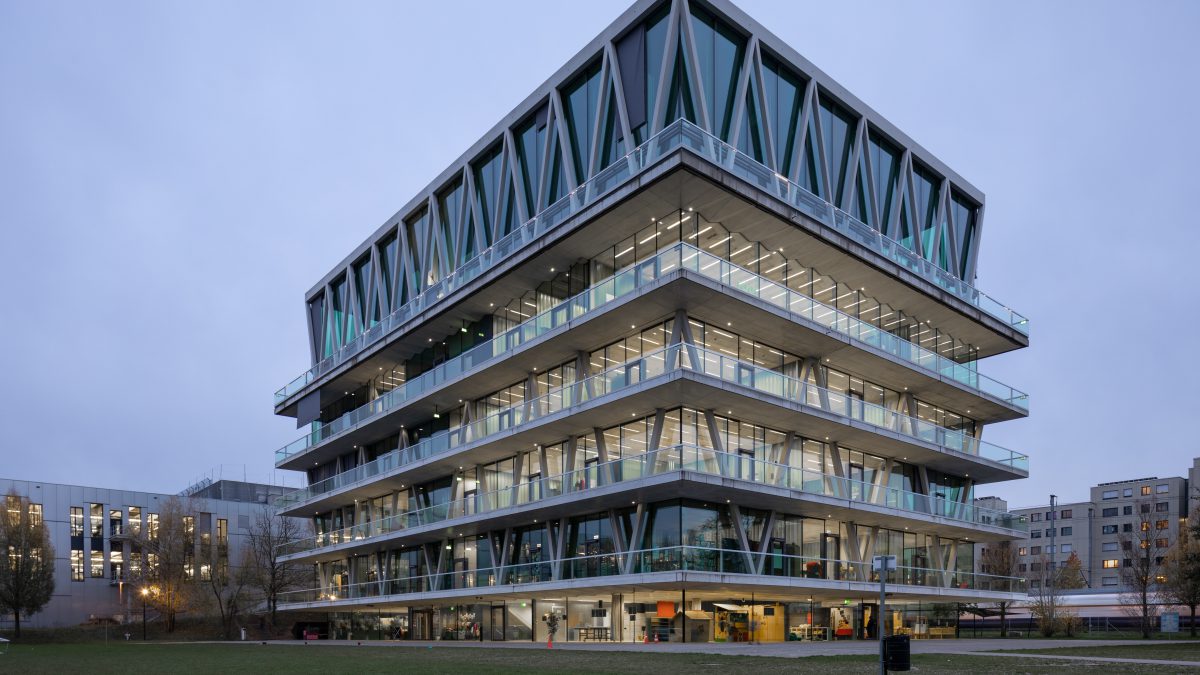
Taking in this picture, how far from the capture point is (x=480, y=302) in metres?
40.7

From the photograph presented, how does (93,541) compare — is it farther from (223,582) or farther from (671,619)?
(671,619)

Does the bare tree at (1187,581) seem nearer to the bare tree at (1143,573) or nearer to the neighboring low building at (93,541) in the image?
the bare tree at (1143,573)

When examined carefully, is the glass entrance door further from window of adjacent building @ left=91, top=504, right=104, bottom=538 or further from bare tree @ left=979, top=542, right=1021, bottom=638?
→ window of adjacent building @ left=91, top=504, right=104, bottom=538

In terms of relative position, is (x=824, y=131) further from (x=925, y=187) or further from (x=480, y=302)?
(x=480, y=302)

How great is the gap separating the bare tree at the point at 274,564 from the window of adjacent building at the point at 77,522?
13155 mm

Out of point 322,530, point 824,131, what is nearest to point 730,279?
point 824,131

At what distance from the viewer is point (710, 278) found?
2986 cm

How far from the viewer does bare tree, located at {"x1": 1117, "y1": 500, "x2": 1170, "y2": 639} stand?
50.2 m

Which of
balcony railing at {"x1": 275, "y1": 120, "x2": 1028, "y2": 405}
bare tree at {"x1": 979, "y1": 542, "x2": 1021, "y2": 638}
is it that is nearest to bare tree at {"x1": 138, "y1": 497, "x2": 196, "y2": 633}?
balcony railing at {"x1": 275, "y1": 120, "x2": 1028, "y2": 405}

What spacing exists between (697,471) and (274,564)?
139ft

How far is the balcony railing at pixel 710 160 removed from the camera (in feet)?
97.6

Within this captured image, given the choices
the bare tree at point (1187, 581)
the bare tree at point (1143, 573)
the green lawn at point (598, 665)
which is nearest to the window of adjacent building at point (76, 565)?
the green lawn at point (598, 665)

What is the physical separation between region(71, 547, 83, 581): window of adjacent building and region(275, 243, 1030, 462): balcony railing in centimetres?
4232

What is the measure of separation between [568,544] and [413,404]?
39.1ft
